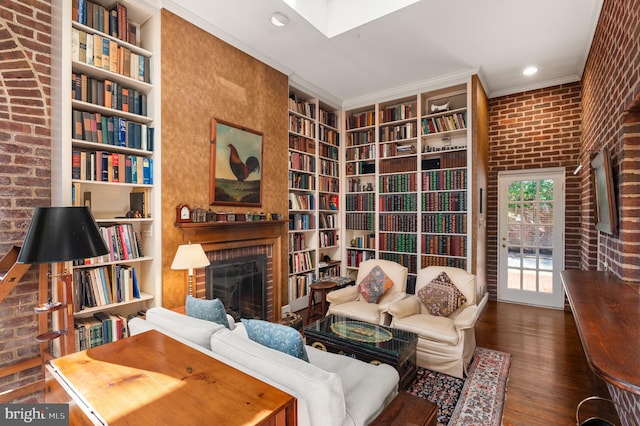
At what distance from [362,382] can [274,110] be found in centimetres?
316

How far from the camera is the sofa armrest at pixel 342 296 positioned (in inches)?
137

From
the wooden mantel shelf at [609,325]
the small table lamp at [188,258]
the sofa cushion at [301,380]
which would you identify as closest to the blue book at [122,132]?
the small table lamp at [188,258]

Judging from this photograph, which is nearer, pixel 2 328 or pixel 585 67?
pixel 2 328

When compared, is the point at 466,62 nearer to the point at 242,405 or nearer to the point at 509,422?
the point at 509,422

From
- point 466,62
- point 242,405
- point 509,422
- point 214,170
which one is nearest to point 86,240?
point 242,405

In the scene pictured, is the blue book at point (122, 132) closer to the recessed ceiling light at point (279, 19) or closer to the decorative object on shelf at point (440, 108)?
the recessed ceiling light at point (279, 19)

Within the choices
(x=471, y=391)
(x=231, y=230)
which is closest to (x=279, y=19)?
(x=231, y=230)

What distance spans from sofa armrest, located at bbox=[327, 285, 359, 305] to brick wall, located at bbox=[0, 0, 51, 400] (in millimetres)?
2471

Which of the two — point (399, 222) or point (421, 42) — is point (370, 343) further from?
point (421, 42)

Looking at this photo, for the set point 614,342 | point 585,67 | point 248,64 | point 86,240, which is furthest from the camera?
point 585,67

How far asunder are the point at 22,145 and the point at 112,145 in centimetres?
52

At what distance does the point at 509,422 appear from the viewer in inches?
82.1

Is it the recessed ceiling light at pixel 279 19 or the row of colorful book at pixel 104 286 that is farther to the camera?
the recessed ceiling light at pixel 279 19

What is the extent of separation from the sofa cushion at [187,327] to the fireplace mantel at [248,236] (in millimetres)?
1039
